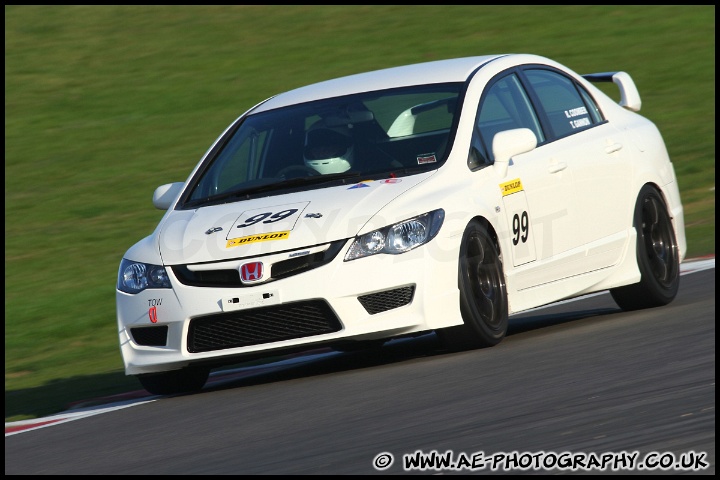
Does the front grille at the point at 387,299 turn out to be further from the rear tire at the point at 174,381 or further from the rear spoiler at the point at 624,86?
the rear spoiler at the point at 624,86

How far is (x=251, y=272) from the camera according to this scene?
7043 millimetres

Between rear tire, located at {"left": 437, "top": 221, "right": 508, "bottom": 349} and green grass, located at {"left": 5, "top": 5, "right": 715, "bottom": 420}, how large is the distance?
2.37 m

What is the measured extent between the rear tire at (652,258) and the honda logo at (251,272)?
2.72 m

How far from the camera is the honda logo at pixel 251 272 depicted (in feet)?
23.0

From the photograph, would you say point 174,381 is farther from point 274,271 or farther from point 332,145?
point 332,145

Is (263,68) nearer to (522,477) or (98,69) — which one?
(98,69)

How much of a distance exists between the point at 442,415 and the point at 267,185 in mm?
2531

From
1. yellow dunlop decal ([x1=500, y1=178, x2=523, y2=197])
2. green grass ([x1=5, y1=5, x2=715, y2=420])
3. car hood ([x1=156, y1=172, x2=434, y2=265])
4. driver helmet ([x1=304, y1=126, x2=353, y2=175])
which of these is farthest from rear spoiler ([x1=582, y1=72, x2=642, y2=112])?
green grass ([x1=5, y1=5, x2=715, y2=420])

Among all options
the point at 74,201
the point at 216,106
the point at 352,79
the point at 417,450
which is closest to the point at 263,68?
the point at 216,106

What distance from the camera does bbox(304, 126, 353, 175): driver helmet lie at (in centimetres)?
791

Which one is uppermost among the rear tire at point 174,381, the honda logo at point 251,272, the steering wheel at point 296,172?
the steering wheel at point 296,172

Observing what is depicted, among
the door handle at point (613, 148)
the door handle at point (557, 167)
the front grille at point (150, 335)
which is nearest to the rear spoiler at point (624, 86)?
the door handle at point (613, 148)

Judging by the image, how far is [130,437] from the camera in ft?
20.6

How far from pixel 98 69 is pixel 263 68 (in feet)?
10.2
